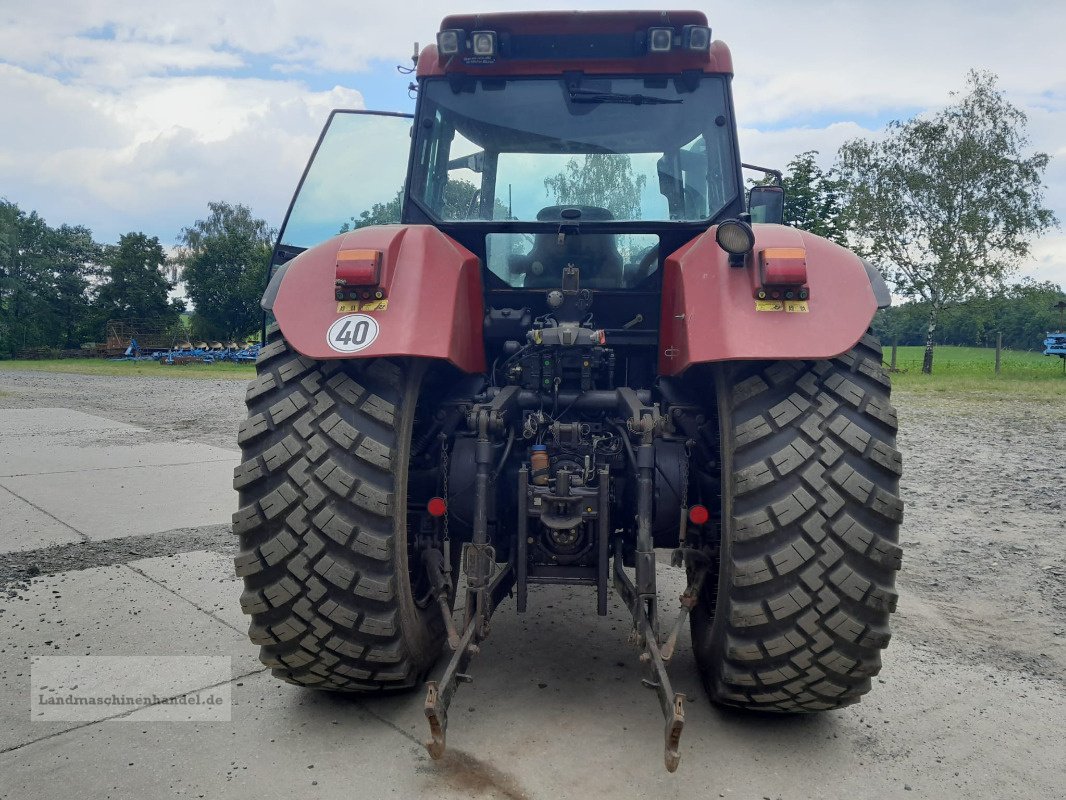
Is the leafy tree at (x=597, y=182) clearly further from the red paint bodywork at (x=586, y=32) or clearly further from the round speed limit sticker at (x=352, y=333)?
the round speed limit sticker at (x=352, y=333)

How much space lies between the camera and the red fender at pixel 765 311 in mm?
2436

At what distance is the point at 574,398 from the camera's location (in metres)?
3.08

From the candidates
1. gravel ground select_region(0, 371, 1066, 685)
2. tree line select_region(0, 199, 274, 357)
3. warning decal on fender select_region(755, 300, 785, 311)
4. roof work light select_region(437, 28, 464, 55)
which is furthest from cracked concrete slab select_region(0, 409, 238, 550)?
tree line select_region(0, 199, 274, 357)

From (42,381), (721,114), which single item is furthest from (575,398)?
(42,381)

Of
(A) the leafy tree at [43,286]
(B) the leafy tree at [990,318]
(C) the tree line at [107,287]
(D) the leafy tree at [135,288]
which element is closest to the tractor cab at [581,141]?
(B) the leafy tree at [990,318]

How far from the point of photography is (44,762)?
8.28 feet

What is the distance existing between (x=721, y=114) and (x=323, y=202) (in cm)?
188

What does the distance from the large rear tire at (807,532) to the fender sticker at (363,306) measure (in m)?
1.20

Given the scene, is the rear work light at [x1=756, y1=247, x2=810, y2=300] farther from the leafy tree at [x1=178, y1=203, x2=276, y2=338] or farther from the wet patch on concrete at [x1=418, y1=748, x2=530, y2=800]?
the leafy tree at [x1=178, y1=203, x2=276, y2=338]

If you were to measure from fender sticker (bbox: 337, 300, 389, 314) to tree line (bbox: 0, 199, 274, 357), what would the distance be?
42204 millimetres

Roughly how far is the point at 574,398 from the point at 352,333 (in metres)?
0.95

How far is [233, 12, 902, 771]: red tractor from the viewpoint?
97.0 inches

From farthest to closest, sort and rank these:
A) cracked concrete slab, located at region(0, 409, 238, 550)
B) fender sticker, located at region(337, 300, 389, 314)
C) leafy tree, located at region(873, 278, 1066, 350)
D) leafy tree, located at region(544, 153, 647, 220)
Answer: leafy tree, located at region(873, 278, 1066, 350)
cracked concrete slab, located at region(0, 409, 238, 550)
leafy tree, located at region(544, 153, 647, 220)
fender sticker, located at region(337, 300, 389, 314)

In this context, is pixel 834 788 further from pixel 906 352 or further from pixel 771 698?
pixel 906 352
